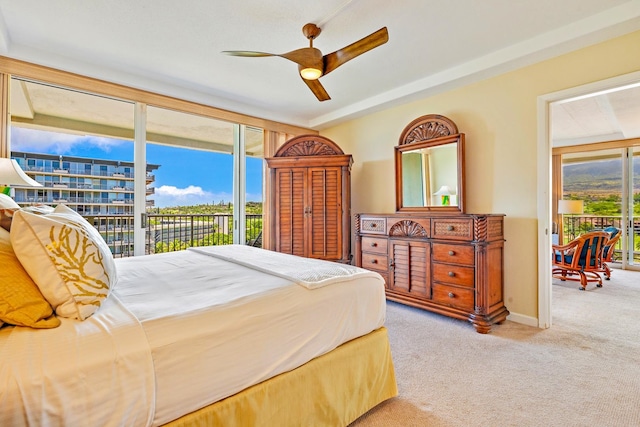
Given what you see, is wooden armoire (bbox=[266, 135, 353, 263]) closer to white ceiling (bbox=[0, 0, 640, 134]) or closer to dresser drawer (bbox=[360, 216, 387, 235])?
dresser drawer (bbox=[360, 216, 387, 235])

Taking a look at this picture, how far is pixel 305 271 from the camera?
5.47ft

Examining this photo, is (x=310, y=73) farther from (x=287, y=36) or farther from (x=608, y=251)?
(x=608, y=251)

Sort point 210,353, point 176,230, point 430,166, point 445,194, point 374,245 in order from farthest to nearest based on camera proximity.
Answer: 1. point 176,230
2. point 374,245
3. point 430,166
4. point 445,194
5. point 210,353

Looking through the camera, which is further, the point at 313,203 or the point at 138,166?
the point at 313,203

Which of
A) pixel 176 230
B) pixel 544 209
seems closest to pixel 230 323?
pixel 544 209

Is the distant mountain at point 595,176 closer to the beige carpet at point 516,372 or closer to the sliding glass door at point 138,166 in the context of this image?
the beige carpet at point 516,372

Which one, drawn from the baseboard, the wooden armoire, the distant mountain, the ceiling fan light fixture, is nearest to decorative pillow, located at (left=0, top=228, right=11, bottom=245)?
the ceiling fan light fixture

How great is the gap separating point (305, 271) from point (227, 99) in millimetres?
3262

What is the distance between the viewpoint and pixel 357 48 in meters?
2.13

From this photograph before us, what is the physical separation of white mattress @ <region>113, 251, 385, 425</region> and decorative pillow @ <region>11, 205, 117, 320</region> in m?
0.15

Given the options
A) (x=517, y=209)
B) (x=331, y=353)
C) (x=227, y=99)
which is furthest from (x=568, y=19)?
(x=227, y=99)

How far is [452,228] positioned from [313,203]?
1.84 m

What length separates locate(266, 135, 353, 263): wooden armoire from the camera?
4.08 metres

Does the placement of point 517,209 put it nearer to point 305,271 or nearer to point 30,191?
point 305,271
